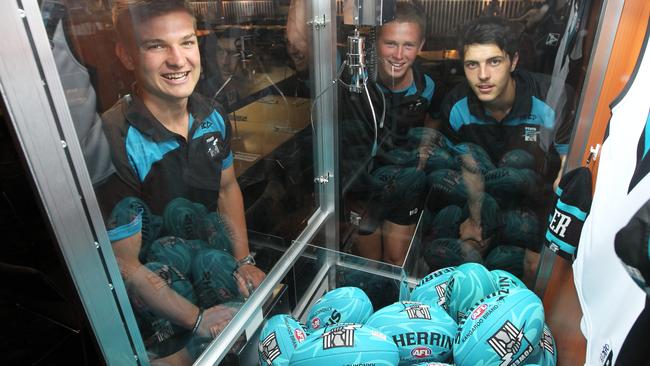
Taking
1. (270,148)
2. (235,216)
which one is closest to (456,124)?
(270,148)

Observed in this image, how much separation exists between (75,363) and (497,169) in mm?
2176

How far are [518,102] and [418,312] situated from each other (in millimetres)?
997

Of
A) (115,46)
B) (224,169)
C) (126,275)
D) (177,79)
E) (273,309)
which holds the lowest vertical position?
(273,309)

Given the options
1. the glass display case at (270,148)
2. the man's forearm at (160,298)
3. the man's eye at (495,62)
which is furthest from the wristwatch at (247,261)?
the man's eye at (495,62)

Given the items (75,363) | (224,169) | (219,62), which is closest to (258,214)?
(224,169)

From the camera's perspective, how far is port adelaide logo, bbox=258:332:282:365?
4.65 ft

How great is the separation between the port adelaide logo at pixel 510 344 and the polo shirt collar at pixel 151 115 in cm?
125

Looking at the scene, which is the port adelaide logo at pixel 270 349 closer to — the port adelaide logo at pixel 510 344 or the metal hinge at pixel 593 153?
the port adelaide logo at pixel 510 344

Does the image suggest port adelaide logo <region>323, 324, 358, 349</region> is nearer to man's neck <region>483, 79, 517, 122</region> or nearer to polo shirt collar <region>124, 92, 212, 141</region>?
polo shirt collar <region>124, 92, 212, 141</region>

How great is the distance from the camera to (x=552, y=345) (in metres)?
1.53

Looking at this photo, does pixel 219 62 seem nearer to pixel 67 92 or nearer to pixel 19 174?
pixel 67 92

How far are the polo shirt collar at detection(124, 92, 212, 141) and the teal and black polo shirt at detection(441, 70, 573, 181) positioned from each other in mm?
1133

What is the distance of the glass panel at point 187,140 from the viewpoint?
880 millimetres

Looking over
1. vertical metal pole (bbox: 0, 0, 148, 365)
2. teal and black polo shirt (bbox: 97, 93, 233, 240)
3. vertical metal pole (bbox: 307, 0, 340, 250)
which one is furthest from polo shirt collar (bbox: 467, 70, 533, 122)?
vertical metal pole (bbox: 0, 0, 148, 365)
